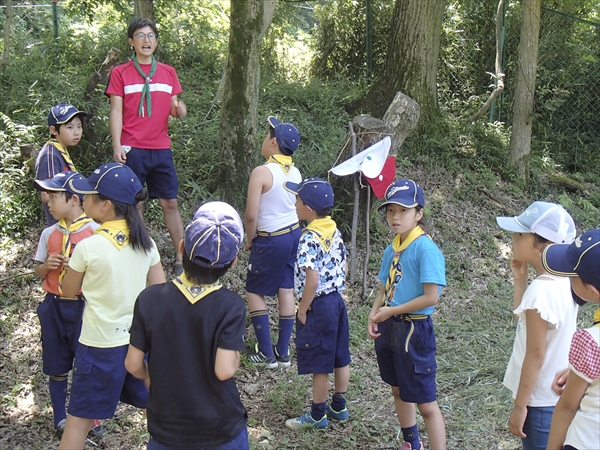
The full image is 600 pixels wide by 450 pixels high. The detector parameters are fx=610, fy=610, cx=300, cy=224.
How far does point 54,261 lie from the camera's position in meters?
3.49

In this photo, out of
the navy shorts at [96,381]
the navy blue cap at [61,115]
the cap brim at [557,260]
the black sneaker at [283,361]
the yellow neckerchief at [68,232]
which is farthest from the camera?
the black sneaker at [283,361]

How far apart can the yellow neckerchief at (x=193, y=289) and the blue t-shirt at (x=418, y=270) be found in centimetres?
133

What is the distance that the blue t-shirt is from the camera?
3.32 m

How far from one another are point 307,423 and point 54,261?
1.96 meters

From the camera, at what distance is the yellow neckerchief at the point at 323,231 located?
13.0 feet

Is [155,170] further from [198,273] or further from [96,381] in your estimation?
[198,273]

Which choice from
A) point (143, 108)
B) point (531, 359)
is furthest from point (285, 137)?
point (531, 359)

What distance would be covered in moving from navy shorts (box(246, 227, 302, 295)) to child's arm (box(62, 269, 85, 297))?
1814mm

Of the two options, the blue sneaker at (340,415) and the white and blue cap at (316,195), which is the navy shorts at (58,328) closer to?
the white and blue cap at (316,195)

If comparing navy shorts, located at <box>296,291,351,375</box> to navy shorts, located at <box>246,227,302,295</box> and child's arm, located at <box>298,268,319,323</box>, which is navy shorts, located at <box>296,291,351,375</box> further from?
navy shorts, located at <box>246,227,302,295</box>

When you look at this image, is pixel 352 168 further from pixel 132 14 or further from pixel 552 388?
pixel 132 14

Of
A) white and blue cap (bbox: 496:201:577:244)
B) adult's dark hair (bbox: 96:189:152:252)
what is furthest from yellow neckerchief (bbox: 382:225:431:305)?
adult's dark hair (bbox: 96:189:152:252)

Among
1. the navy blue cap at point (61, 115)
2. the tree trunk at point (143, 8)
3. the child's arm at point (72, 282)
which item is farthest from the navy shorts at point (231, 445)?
the tree trunk at point (143, 8)

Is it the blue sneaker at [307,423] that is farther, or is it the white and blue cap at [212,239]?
the blue sneaker at [307,423]
